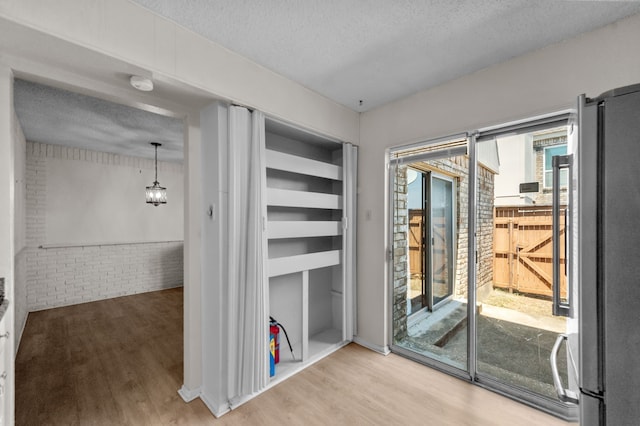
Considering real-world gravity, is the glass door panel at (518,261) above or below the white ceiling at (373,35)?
below

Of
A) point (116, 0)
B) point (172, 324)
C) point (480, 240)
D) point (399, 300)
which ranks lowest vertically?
point (172, 324)

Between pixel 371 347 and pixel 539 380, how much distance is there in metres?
1.40

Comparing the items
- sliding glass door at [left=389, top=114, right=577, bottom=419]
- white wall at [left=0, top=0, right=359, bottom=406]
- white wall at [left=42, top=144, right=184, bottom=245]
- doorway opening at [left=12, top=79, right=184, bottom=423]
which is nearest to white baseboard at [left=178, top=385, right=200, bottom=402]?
white wall at [left=0, top=0, right=359, bottom=406]

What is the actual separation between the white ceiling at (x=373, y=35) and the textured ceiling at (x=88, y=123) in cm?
8

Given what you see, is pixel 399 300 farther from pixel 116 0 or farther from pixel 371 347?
pixel 116 0

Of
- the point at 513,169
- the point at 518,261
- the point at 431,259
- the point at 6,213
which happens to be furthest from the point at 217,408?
the point at 513,169

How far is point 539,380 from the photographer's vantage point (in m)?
Result: 2.09

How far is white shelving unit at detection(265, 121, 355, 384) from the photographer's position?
2.52m

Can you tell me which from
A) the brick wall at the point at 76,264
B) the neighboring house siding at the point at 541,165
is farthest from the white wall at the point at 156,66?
the brick wall at the point at 76,264

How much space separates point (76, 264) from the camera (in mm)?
4520

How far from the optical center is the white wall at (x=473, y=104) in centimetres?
169

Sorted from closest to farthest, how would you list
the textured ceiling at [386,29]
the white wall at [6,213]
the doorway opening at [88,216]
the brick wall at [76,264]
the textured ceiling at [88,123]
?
1. the white wall at [6,213]
2. the textured ceiling at [386,29]
3. the textured ceiling at [88,123]
4. the doorway opening at [88,216]
5. the brick wall at [76,264]

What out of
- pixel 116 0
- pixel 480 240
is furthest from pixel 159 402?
pixel 480 240

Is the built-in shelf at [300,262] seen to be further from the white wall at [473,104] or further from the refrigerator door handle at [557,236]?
the refrigerator door handle at [557,236]
